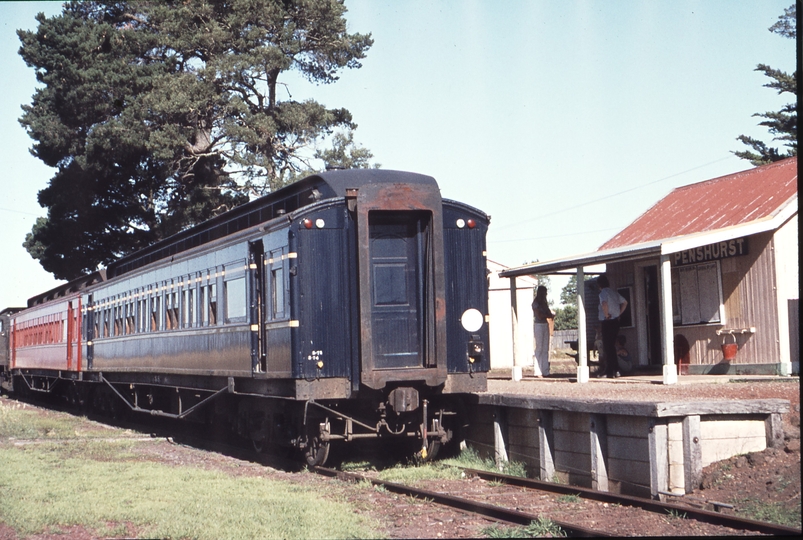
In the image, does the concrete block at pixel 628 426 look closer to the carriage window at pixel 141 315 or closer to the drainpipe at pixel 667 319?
A: the drainpipe at pixel 667 319

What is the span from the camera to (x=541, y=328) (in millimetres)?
19172

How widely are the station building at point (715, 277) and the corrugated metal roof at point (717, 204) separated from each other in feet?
0.11

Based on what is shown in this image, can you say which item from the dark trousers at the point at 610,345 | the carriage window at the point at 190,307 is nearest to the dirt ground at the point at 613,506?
the carriage window at the point at 190,307

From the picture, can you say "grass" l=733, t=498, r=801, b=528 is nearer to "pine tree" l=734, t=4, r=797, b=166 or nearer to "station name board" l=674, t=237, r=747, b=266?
"station name board" l=674, t=237, r=747, b=266

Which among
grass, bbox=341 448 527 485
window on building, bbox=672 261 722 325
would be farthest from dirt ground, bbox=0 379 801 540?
window on building, bbox=672 261 722 325

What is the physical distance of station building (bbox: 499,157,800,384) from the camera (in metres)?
15.8

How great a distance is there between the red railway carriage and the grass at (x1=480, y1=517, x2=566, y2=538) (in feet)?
59.2

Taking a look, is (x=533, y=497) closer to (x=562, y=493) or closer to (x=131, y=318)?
(x=562, y=493)

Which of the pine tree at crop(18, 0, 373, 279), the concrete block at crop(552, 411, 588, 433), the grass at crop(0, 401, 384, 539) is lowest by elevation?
the grass at crop(0, 401, 384, 539)

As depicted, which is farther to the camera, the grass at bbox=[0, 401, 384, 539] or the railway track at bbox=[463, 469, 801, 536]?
the grass at bbox=[0, 401, 384, 539]

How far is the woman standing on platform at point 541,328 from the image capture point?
18.4 meters

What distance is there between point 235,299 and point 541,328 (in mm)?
7723

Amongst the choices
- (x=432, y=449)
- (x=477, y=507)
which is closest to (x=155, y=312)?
(x=432, y=449)

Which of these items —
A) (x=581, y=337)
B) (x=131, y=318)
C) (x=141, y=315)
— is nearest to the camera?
(x=581, y=337)
